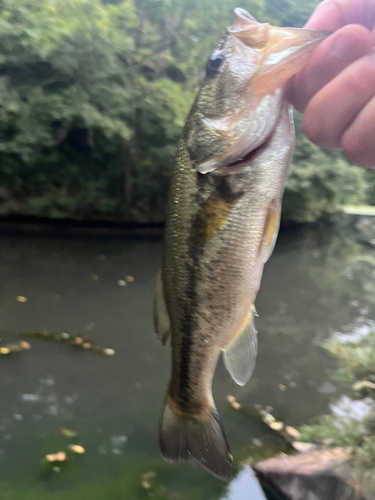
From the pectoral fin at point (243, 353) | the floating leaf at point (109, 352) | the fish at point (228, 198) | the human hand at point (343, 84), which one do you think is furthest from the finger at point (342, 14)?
the floating leaf at point (109, 352)

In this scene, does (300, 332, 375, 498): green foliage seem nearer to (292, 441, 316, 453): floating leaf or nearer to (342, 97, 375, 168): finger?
(292, 441, 316, 453): floating leaf

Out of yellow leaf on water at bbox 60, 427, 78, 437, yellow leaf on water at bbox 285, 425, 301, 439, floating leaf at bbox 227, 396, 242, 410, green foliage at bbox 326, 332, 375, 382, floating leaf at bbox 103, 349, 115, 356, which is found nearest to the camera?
green foliage at bbox 326, 332, 375, 382

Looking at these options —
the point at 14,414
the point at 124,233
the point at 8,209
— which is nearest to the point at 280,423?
the point at 14,414

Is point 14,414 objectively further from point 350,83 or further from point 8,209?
point 8,209

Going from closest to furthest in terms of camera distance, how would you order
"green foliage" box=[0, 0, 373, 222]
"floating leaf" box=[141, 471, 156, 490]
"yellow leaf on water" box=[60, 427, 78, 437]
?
"floating leaf" box=[141, 471, 156, 490]
"yellow leaf on water" box=[60, 427, 78, 437]
"green foliage" box=[0, 0, 373, 222]

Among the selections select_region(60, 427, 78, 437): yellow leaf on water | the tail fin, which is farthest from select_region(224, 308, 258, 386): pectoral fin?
select_region(60, 427, 78, 437): yellow leaf on water

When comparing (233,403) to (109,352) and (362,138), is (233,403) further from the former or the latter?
(362,138)

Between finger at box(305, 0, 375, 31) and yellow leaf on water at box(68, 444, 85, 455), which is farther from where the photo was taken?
yellow leaf on water at box(68, 444, 85, 455)
